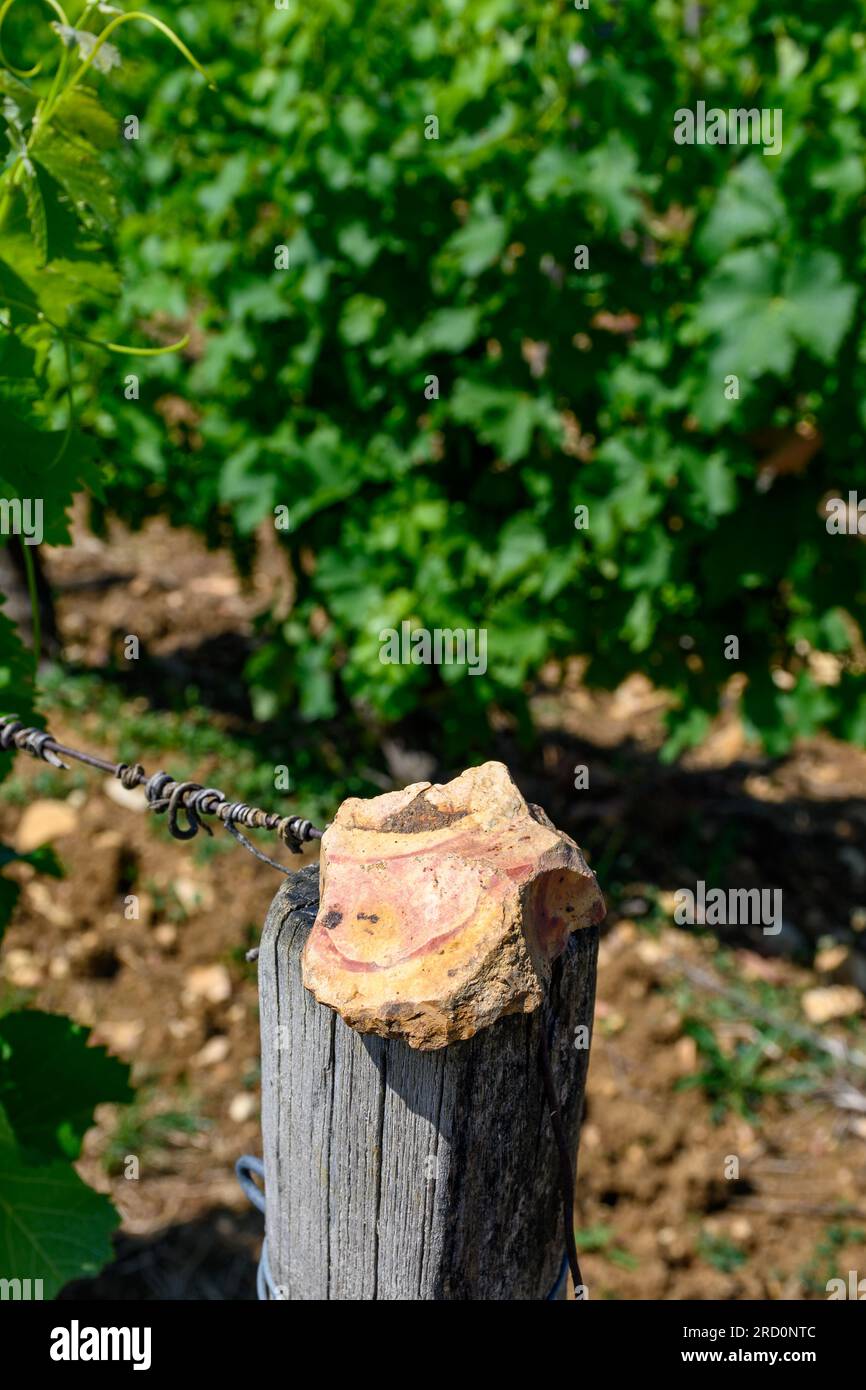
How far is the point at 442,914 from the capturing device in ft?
3.97

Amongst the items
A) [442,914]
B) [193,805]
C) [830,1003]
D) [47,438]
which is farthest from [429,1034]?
[830,1003]

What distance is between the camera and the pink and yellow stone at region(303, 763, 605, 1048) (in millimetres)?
1151

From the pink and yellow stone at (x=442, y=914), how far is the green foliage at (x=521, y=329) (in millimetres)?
2193

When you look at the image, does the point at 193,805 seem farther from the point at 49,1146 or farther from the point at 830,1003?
the point at 830,1003

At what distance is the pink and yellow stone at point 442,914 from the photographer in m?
1.15

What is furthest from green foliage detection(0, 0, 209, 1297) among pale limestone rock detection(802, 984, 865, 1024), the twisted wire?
pale limestone rock detection(802, 984, 865, 1024)

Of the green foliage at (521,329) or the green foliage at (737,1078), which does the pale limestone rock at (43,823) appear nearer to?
the green foliage at (521,329)

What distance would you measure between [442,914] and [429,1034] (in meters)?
0.12

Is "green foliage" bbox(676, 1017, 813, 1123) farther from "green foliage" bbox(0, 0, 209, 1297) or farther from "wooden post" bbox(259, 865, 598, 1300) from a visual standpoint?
"wooden post" bbox(259, 865, 598, 1300)

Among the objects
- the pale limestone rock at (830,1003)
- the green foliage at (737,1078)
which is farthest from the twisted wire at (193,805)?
the pale limestone rock at (830,1003)

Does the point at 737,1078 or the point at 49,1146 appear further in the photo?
the point at 737,1078
